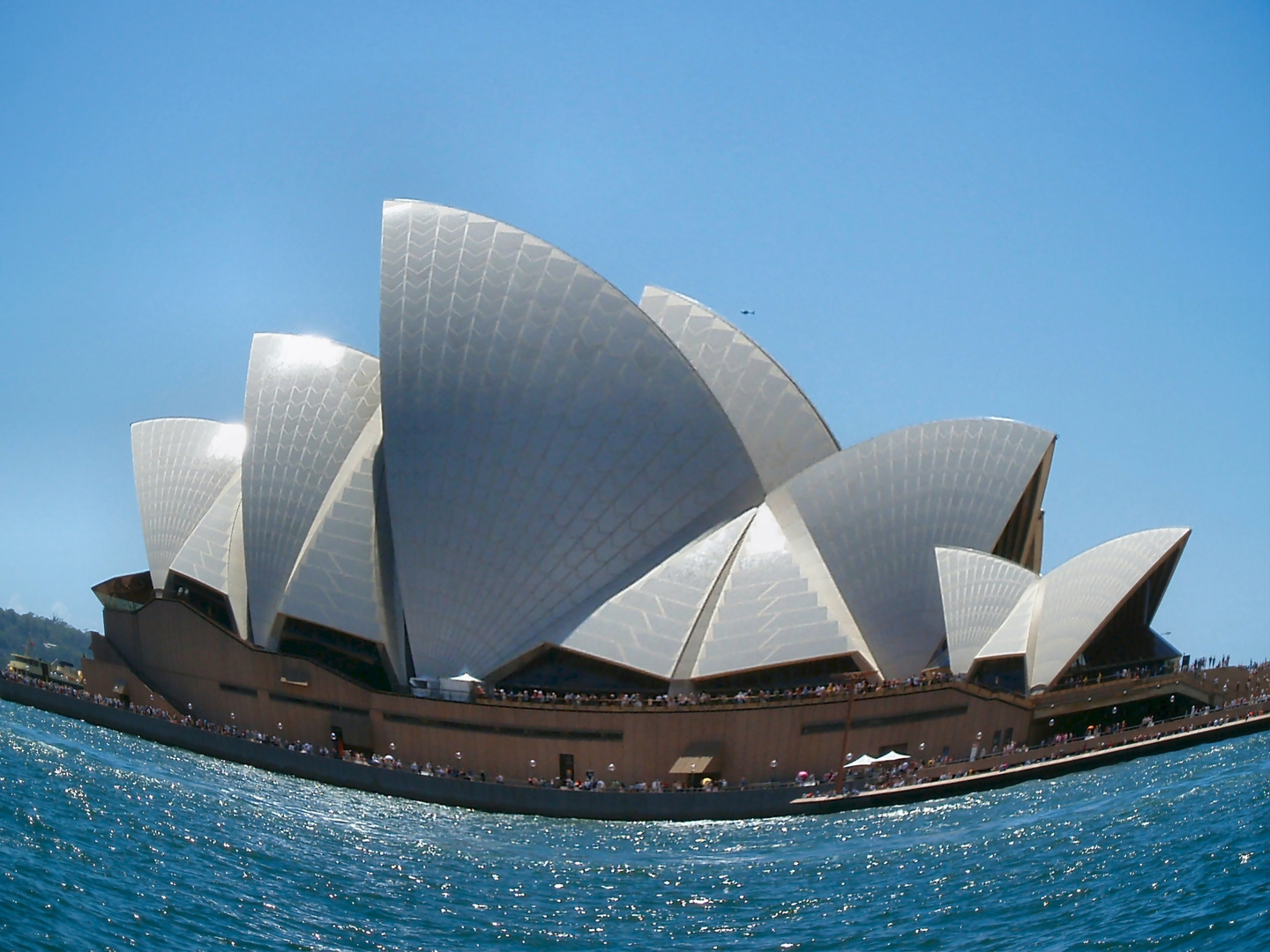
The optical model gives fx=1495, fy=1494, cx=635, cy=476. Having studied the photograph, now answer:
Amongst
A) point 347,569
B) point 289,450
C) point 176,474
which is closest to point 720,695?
point 347,569

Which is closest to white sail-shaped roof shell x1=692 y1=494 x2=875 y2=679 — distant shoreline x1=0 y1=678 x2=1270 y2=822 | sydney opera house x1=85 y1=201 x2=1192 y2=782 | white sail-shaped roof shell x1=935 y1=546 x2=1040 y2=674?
sydney opera house x1=85 y1=201 x2=1192 y2=782

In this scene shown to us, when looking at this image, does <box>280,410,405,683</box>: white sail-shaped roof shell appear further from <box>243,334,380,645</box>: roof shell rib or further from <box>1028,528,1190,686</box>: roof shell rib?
<box>1028,528,1190,686</box>: roof shell rib

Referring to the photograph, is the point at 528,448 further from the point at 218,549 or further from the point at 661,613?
the point at 218,549

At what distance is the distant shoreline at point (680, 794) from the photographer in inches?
1383

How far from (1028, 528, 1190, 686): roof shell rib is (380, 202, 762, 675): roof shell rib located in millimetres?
8844

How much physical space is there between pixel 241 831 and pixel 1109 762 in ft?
66.5

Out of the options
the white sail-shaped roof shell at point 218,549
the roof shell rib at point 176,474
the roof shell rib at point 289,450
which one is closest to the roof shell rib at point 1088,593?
the roof shell rib at point 289,450

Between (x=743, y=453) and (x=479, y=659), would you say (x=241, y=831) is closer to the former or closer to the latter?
(x=479, y=659)

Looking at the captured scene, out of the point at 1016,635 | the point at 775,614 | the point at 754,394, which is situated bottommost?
the point at 1016,635

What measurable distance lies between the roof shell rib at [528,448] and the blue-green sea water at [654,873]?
880 cm

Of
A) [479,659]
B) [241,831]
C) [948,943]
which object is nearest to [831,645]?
→ [479,659]

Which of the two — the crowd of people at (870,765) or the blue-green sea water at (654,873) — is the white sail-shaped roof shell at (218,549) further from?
the blue-green sea water at (654,873)

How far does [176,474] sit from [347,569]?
1136cm

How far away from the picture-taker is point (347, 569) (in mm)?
44156
